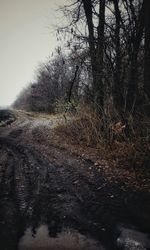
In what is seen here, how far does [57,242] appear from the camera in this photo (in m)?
4.62

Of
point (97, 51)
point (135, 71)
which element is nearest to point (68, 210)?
point (135, 71)

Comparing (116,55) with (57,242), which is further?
(116,55)

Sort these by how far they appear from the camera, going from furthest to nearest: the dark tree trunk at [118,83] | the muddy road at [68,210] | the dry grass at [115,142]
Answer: the dark tree trunk at [118,83]
the dry grass at [115,142]
the muddy road at [68,210]

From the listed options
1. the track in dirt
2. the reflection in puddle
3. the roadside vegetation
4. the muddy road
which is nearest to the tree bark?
the roadside vegetation

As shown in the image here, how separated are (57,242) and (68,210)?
3.58 feet

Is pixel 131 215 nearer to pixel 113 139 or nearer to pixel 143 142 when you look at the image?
pixel 143 142

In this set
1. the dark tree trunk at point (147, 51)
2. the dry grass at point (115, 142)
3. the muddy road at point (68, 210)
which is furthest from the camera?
the dark tree trunk at point (147, 51)

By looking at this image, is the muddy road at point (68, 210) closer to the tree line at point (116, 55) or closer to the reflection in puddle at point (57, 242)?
the reflection in puddle at point (57, 242)

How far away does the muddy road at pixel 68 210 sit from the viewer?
4617mm

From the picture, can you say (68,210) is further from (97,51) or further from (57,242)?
(97,51)

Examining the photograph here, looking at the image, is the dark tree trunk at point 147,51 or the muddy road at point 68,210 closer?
the muddy road at point 68,210

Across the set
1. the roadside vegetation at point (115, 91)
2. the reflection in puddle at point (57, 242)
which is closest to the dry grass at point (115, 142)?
the roadside vegetation at point (115, 91)

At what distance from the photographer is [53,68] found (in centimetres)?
4131

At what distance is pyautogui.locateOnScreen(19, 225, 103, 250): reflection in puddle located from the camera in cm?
444
